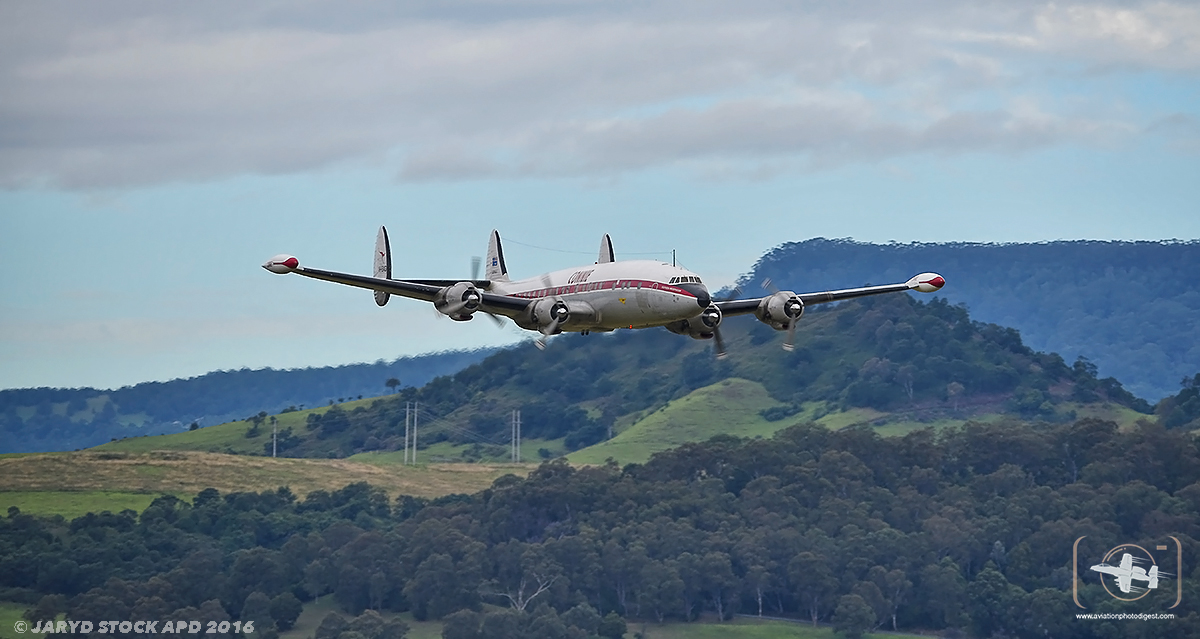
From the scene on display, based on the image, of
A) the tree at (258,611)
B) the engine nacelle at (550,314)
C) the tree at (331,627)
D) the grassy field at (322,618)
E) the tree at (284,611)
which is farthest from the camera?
the grassy field at (322,618)

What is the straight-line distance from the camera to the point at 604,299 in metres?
58.9

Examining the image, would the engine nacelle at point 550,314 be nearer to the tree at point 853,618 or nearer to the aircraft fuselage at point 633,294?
the aircraft fuselage at point 633,294

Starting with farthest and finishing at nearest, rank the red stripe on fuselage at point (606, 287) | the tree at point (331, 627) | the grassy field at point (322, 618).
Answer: the grassy field at point (322, 618) < the tree at point (331, 627) < the red stripe on fuselage at point (606, 287)

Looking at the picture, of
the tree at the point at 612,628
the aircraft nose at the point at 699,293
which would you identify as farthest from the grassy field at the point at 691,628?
the aircraft nose at the point at 699,293

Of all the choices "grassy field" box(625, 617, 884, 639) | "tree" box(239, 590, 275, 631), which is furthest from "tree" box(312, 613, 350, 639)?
"grassy field" box(625, 617, 884, 639)

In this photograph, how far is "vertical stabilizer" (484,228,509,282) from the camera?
72.7 meters

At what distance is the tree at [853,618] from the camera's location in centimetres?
18150

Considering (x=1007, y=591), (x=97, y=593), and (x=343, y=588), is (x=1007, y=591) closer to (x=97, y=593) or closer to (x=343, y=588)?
(x=343, y=588)

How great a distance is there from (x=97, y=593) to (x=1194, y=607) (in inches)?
5084

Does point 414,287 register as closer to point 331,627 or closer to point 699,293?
point 699,293

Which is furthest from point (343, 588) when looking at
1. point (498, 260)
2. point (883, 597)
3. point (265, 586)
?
point (498, 260)

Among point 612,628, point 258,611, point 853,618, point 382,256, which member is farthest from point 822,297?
point 258,611

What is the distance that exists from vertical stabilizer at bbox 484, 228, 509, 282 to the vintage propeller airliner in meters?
8.32

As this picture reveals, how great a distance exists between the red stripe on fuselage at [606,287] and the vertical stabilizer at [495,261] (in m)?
10.2
